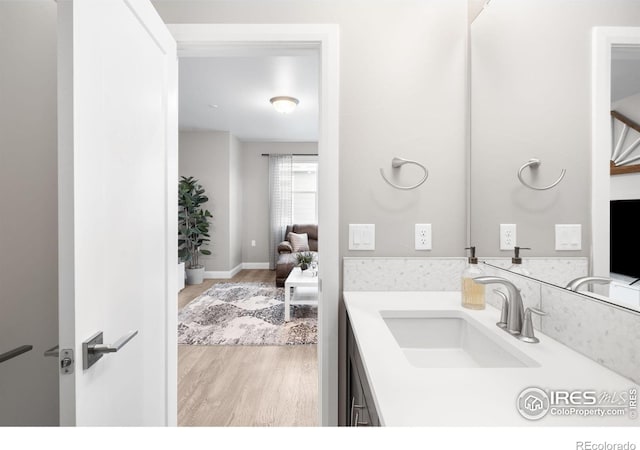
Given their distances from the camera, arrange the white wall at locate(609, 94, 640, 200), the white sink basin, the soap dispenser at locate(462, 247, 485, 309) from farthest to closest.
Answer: the soap dispenser at locate(462, 247, 485, 309) → the white sink basin → the white wall at locate(609, 94, 640, 200)

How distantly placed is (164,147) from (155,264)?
489 mm

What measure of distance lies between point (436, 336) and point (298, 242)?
15.7ft

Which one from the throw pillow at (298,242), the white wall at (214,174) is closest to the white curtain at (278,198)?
the throw pillow at (298,242)

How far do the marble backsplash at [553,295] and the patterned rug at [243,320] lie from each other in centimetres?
180

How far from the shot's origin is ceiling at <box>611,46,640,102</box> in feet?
2.20

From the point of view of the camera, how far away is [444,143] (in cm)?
143

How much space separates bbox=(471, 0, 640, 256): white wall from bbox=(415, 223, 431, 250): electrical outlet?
0.19 m

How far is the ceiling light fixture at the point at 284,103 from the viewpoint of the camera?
12.9ft

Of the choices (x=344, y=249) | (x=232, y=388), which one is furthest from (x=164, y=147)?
(x=232, y=388)

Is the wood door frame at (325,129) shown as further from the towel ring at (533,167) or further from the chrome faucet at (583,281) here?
the chrome faucet at (583,281)

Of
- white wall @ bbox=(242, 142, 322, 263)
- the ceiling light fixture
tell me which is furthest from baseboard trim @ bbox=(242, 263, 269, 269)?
the ceiling light fixture

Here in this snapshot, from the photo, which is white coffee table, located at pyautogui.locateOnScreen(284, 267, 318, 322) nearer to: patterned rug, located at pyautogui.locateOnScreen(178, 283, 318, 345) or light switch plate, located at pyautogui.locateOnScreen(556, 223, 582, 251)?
patterned rug, located at pyautogui.locateOnScreen(178, 283, 318, 345)

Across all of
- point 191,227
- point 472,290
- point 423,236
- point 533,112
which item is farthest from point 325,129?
point 191,227

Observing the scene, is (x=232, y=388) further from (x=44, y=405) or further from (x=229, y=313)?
(x=229, y=313)
